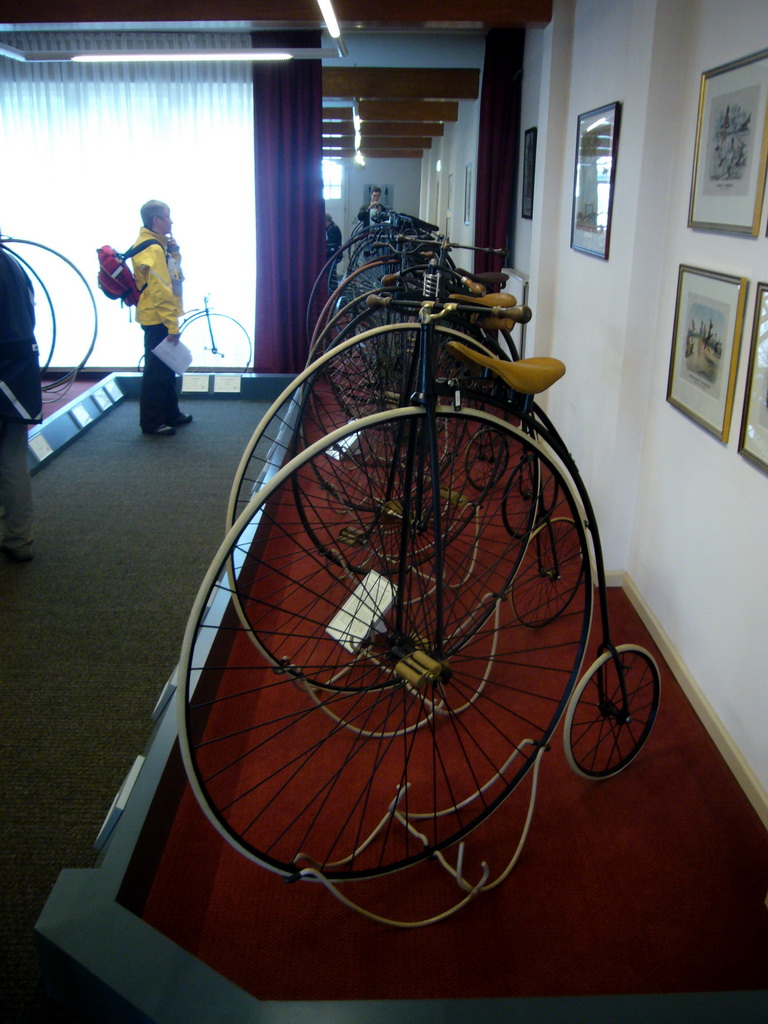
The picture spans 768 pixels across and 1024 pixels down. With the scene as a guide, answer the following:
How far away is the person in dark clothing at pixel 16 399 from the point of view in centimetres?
325

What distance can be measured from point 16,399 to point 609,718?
2.39m

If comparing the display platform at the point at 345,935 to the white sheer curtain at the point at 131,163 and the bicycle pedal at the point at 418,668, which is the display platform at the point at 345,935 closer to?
the bicycle pedal at the point at 418,668

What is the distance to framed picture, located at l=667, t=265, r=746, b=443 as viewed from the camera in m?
2.25

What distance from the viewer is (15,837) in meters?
2.05

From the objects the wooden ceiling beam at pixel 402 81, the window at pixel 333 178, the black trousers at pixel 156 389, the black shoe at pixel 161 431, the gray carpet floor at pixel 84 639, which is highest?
the wooden ceiling beam at pixel 402 81

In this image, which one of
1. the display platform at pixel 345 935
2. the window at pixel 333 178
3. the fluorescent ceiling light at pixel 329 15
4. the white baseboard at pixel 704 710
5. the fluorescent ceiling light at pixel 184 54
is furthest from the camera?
the window at pixel 333 178

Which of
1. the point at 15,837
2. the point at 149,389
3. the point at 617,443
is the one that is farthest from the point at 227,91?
the point at 15,837

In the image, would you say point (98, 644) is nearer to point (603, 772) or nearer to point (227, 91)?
point (603, 772)

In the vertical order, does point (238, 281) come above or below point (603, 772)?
above

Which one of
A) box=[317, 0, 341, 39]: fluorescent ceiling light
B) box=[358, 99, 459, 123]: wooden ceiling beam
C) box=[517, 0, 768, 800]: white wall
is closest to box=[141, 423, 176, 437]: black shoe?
box=[317, 0, 341, 39]: fluorescent ceiling light

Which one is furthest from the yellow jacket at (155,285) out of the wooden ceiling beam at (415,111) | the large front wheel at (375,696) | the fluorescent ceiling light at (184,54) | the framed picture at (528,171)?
the wooden ceiling beam at (415,111)

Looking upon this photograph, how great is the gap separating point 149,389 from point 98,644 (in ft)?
8.40

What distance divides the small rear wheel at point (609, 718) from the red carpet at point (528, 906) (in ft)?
0.25

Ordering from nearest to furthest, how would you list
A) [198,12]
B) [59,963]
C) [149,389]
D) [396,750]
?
1. [59,963]
2. [396,750]
3. [198,12]
4. [149,389]
